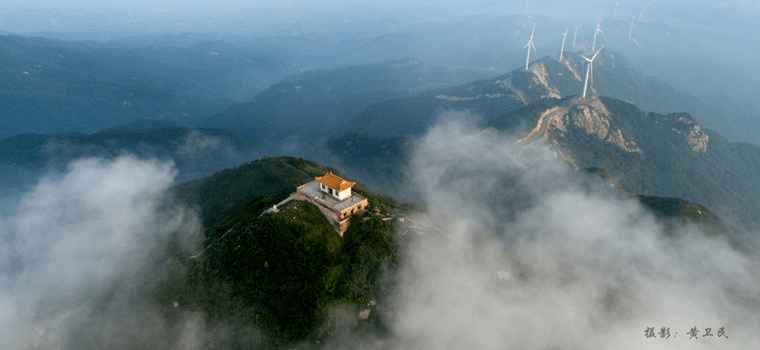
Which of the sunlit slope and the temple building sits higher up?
the temple building

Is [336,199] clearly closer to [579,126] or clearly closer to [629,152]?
[579,126]

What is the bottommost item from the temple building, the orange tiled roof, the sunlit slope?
the sunlit slope

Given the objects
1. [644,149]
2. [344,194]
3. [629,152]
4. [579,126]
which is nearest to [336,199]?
[344,194]

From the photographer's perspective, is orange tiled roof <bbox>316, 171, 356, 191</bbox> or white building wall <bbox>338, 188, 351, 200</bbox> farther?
white building wall <bbox>338, 188, 351, 200</bbox>

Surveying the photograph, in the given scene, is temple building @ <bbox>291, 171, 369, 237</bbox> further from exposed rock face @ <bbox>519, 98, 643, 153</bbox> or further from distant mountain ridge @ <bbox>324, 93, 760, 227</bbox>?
exposed rock face @ <bbox>519, 98, 643, 153</bbox>

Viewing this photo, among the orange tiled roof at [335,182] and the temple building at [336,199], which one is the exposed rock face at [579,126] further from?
the orange tiled roof at [335,182]

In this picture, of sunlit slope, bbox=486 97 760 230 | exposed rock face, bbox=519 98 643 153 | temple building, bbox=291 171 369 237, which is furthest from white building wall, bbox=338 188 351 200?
exposed rock face, bbox=519 98 643 153

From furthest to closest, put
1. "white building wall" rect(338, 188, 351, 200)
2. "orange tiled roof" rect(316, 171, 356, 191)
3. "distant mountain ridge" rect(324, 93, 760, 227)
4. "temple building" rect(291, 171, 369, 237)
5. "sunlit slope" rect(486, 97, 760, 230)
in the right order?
"sunlit slope" rect(486, 97, 760, 230)
"distant mountain ridge" rect(324, 93, 760, 227)
"white building wall" rect(338, 188, 351, 200)
"orange tiled roof" rect(316, 171, 356, 191)
"temple building" rect(291, 171, 369, 237)

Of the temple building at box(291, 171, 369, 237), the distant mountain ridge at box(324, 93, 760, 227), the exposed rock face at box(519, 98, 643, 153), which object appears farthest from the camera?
the exposed rock face at box(519, 98, 643, 153)

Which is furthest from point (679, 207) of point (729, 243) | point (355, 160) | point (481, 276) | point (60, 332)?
point (60, 332)

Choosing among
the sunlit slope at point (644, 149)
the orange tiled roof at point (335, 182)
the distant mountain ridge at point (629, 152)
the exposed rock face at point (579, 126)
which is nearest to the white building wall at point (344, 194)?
the orange tiled roof at point (335, 182)
